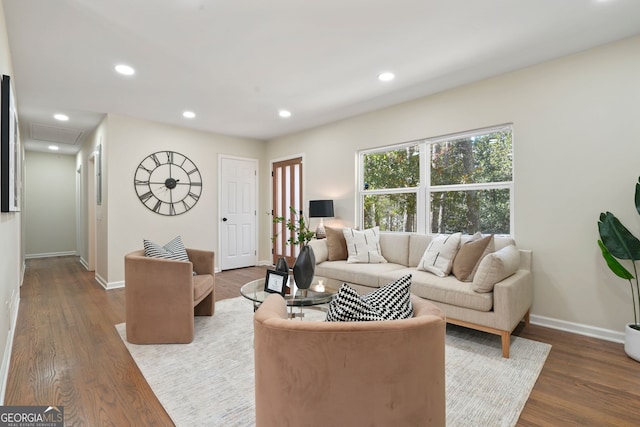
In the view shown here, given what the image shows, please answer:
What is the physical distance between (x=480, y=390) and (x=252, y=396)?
139cm

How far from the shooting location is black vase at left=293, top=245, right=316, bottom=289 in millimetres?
2463

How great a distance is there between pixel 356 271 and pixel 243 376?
1641 mm

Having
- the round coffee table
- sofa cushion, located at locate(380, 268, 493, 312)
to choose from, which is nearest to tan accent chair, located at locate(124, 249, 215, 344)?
the round coffee table

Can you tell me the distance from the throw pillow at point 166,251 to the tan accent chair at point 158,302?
17 centimetres

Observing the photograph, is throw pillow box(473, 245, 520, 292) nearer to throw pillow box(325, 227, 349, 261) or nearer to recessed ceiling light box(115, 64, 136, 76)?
throw pillow box(325, 227, 349, 261)

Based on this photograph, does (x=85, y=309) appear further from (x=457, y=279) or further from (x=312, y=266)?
(x=457, y=279)

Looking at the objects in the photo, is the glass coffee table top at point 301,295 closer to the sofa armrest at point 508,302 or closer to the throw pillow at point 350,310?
the throw pillow at point 350,310

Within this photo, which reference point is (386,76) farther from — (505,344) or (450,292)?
(505,344)

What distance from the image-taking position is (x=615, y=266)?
2381 mm

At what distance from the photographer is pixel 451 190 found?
3.61m

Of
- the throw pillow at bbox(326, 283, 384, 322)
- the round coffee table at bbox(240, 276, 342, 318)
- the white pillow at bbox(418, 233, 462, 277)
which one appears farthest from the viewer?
the white pillow at bbox(418, 233, 462, 277)

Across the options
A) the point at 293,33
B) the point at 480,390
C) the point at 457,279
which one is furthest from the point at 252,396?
the point at 293,33

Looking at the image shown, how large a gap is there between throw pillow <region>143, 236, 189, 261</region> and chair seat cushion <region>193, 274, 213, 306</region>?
0.25m

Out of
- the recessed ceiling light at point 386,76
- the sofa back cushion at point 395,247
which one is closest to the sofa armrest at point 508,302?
the sofa back cushion at point 395,247
